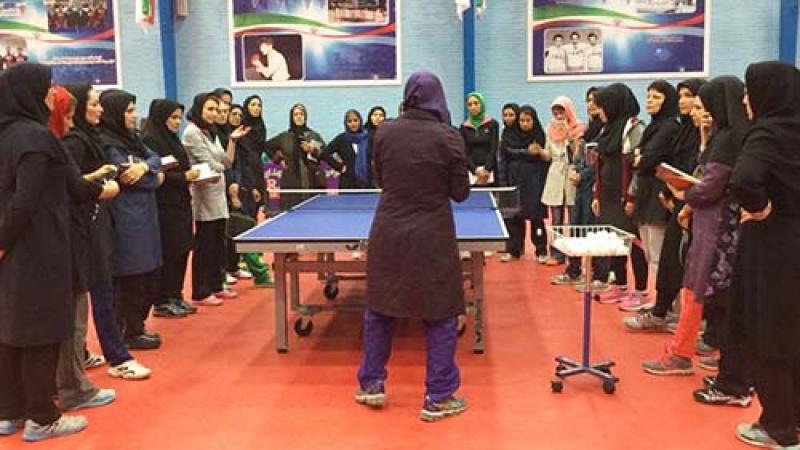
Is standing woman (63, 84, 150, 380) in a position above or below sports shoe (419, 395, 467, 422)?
above

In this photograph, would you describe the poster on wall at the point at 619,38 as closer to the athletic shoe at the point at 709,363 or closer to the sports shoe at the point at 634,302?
the sports shoe at the point at 634,302

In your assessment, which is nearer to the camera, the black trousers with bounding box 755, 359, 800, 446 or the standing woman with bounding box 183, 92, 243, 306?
the black trousers with bounding box 755, 359, 800, 446

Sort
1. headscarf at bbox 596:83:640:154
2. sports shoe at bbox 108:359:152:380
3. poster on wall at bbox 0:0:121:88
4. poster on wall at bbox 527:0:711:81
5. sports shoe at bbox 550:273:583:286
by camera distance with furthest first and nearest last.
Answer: poster on wall at bbox 0:0:121:88 < poster on wall at bbox 527:0:711:81 < sports shoe at bbox 550:273:583:286 < headscarf at bbox 596:83:640:154 < sports shoe at bbox 108:359:152:380

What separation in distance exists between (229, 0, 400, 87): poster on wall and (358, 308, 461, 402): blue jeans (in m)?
7.99

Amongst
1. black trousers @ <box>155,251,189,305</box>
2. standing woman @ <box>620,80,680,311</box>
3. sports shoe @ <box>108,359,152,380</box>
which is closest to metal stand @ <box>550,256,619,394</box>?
standing woman @ <box>620,80,680,311</box>

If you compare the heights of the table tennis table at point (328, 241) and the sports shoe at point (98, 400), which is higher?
the table tennis table at point (328, 241)

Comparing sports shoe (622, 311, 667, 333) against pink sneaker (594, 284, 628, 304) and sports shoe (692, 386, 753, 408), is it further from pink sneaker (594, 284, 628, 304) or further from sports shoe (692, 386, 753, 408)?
sports shoe (692, 386, 753, 408)

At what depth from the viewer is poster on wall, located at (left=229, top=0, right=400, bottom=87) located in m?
11.5

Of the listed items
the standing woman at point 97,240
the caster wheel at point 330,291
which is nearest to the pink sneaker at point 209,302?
the caster wheel at point 330,291

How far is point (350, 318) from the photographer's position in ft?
19.9

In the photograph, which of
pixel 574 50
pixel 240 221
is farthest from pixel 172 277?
pixel 574 50

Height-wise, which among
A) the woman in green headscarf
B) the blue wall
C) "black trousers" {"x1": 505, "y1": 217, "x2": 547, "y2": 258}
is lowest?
"black trousers" {"x1": 505, "y1": 217, "x2": 547, "y2": 258}

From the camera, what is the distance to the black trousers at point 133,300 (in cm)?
510

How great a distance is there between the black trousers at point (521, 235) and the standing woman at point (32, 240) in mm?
5220
